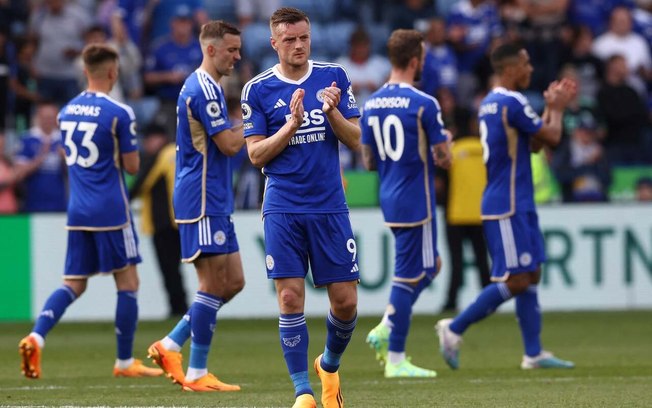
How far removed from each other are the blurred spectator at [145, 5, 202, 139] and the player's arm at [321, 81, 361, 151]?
11173mm

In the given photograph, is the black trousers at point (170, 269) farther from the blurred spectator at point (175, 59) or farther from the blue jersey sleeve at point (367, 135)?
the blue jersey sleeve at point (367, 135)

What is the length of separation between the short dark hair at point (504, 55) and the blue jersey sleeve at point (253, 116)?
3.57 metres

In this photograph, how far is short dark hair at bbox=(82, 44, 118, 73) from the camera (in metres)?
10.5

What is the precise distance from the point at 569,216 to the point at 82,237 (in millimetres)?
7539

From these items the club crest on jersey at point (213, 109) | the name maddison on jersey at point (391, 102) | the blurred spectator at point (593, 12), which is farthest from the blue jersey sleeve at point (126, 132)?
the blurred spectator at point (593, 12)

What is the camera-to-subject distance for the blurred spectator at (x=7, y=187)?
16672 millimetres

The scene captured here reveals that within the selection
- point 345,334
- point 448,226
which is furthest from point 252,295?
point 345,334

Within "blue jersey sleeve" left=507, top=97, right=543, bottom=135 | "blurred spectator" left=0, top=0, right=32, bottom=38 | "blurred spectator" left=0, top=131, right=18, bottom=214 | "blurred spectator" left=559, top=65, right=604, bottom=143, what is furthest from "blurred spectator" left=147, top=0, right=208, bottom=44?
"blue jersey sleeve" left=507, top=97, right=543, bottom=135

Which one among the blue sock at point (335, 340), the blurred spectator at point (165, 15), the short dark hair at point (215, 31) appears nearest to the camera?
the blue sock at point (335, 340)

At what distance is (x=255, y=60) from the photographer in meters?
19.5

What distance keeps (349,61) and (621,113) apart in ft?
12.5

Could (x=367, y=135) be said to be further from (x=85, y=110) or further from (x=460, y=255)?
(x=460, y=255)

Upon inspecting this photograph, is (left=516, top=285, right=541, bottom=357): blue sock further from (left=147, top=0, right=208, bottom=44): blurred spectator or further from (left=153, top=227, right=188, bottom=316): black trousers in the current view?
(left=147, top=0, right=208, bottom=44): blurred spectator

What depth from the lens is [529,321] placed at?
1095cm
